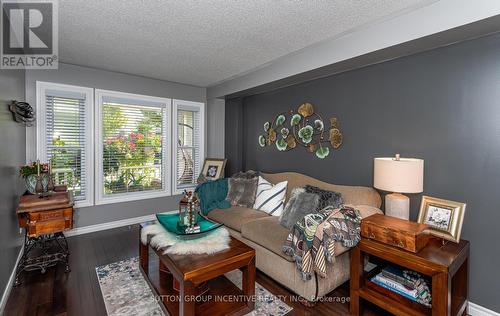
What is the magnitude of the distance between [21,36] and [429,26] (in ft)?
12.5

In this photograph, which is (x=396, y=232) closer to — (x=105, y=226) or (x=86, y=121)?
(x=105, y=226)

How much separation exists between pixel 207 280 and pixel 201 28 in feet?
7.37

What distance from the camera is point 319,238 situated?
189 centimetres

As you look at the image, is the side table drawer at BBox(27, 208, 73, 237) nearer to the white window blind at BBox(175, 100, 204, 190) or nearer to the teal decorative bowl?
the teal decorative bowl

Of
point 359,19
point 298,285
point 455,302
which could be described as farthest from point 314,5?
point 455,302

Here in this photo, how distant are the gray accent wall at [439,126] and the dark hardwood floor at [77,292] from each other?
3.69 feet

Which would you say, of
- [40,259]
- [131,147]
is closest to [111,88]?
[131,147]

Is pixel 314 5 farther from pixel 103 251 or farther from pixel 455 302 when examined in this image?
pixel 103 251

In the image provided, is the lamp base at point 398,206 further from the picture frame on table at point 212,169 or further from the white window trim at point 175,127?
the white window trim at point 175,127

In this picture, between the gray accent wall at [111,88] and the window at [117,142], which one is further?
the window at [117,142]

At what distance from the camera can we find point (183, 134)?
4574mm

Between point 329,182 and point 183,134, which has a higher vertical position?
point 183,134

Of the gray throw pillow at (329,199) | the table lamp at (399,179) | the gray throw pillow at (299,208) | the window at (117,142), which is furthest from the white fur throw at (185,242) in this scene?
the window at (117,142)

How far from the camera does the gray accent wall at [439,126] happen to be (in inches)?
73.1
